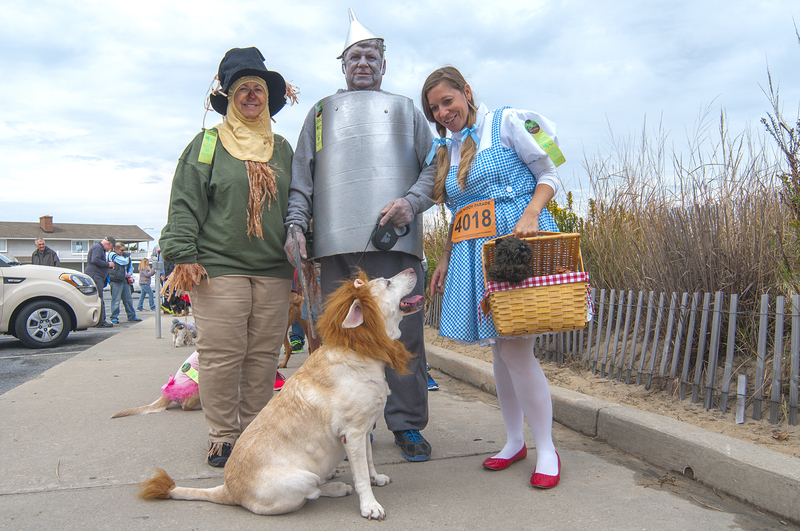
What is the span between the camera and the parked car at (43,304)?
7.85m

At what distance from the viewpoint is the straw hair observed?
2.67 metres

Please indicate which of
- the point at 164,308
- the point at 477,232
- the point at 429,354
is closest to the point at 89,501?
the point at 477,232

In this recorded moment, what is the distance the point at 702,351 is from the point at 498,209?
5.91ft

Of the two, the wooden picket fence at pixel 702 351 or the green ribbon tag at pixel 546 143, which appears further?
the wooden picket fence at pixel 702 351

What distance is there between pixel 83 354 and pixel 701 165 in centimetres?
771

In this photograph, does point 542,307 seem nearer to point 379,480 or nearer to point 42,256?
point 379,480

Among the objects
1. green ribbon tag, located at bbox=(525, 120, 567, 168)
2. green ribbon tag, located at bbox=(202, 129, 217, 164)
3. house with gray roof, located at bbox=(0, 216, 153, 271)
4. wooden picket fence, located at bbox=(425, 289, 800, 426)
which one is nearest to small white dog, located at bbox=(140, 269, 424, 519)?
green ribbon tag, located at bbox=(525, 120, 567, 168)

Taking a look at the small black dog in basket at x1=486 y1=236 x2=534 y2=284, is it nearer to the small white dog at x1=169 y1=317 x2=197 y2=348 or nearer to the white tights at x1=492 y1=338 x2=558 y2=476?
the white tights at x1=492 y1=338 x2=558 y2=476

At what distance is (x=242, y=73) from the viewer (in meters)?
3.03

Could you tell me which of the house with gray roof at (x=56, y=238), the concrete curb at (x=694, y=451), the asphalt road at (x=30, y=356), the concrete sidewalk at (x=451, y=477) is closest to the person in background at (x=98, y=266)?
the asphalt road at (x=30, y=356)

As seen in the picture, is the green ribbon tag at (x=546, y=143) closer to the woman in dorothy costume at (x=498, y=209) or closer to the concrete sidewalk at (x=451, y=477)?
the woman in dorothy costume at (x=498, y=209)

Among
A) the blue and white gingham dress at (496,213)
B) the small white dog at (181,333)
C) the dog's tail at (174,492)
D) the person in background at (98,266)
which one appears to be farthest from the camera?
the person in background at (98,266)

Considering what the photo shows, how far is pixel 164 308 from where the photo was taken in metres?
14.9

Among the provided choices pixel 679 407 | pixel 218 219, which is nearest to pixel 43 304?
pixel 218 219
